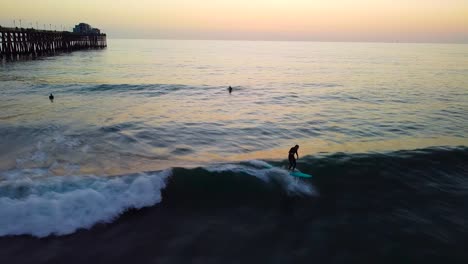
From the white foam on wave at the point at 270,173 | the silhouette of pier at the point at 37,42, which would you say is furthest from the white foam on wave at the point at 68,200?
the silhouette of pier at the point at 37,42

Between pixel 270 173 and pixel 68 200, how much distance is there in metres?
8.50

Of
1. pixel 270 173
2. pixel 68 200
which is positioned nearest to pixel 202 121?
pixel 270 173

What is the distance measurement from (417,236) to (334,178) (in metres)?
4.79

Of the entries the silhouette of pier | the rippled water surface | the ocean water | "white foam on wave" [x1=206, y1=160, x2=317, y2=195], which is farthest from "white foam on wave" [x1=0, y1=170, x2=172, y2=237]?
the silhouette of pier

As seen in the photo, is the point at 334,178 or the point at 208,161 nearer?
the point at 334,178

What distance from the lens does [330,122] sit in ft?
85.4

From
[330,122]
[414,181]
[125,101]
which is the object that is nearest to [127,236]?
[414,181]

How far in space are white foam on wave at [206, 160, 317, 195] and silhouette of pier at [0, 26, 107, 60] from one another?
216 ft

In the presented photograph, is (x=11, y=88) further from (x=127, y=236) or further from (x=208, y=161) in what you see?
(x=127, y=236)

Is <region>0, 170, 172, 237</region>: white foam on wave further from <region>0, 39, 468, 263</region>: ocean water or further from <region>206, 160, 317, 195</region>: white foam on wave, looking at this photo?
<region>206, 160, 317, 195</region>: white foam on wave

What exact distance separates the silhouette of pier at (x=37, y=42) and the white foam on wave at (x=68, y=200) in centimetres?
6341

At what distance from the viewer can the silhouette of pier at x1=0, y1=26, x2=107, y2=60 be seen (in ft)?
223

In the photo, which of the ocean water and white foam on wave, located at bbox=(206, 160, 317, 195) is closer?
the ocean water

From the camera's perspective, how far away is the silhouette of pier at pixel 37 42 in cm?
6800
